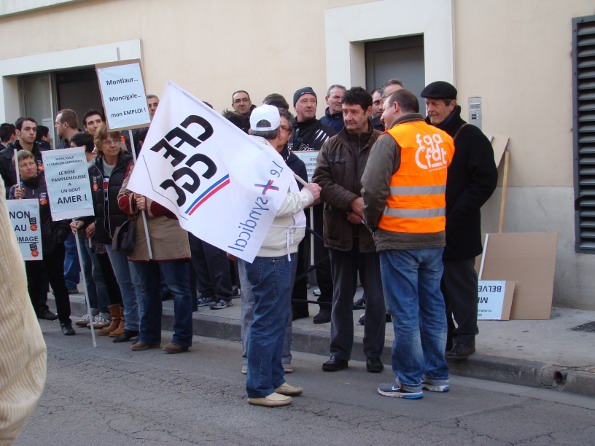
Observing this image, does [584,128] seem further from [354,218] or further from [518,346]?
[354,218]

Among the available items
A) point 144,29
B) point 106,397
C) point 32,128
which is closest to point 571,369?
point 106,397

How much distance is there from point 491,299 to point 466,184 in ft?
6.55

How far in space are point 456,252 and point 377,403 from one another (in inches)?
50.4

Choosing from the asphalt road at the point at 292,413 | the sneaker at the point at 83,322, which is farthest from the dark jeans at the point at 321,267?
the sneaker at the point at 83,322

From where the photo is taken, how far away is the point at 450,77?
30.8 feet

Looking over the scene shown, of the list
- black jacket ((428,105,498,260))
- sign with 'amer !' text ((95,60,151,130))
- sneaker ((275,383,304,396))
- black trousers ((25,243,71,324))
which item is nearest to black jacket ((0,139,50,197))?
black trousers ((25,243,71,324))

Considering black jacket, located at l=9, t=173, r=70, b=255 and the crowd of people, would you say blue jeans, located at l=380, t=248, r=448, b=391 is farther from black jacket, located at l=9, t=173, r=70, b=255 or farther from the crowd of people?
black jacket, located at l=9, t=173, r=70, b=255

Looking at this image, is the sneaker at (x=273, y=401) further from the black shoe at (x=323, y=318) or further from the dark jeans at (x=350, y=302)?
the black shoe at (x=323, y=318)

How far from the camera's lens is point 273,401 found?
242 inches

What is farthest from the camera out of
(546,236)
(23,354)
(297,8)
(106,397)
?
(297,8)

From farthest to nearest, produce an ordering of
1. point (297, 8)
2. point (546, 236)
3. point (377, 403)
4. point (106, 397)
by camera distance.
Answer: point (297, 8) < point (546, 236) < point (106, 397) < point (377, 403)

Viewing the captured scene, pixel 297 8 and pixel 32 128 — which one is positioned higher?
pixel 297 8

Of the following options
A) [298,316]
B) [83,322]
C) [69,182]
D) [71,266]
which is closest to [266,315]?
[298,316]

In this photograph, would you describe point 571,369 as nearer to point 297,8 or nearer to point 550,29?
point 550,29
